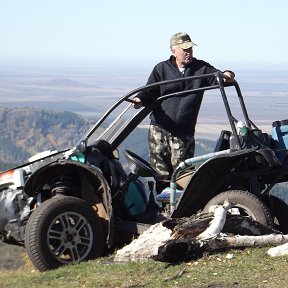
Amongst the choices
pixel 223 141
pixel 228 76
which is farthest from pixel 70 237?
pixel 228 76

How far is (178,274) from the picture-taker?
6434 mm

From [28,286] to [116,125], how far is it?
2.62 metres

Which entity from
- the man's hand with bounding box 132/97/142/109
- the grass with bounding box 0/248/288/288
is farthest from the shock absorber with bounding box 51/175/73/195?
the man's hand with bounding box 132/97/142/109

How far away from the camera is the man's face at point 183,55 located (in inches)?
341

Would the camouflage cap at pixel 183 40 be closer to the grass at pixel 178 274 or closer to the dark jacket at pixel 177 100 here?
the dark jacket at pixel 177 100

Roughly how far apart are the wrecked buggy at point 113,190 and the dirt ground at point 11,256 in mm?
426

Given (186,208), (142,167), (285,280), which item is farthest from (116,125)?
(285,280)

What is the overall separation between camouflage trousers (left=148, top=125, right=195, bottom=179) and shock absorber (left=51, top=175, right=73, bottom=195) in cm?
122

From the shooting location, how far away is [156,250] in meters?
6.98

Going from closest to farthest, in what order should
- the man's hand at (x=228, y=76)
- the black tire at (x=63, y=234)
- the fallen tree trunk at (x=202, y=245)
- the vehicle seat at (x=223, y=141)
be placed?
the fallen tree trunk at (x=202, y=245) → the black tire at (x=63, y=234) → the man's hand at (x=228, y=76) → the vehicle seat at (x=223, y=141)

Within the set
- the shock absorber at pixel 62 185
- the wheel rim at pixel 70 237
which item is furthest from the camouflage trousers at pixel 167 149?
the wheel rim at pixel 70 237

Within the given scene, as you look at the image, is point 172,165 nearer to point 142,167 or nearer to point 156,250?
point 142,167

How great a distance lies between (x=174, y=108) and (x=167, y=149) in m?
0.48

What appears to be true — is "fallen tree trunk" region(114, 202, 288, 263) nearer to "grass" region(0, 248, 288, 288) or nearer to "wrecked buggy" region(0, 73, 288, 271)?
"grass" region(0, 248, 288, 288)
